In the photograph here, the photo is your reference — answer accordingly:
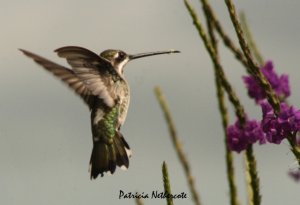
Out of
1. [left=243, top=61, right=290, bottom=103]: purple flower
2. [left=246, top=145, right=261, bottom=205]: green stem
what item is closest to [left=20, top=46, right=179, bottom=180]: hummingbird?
[left=243, top=61, right=290, bottom=103]: purple flower

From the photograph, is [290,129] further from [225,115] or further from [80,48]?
[80,48]

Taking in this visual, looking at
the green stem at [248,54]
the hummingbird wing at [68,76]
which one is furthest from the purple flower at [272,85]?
the green stem at [248,54]

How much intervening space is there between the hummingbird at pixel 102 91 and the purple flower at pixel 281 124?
978mm

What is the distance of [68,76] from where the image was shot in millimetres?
4500

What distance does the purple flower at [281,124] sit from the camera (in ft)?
11.5

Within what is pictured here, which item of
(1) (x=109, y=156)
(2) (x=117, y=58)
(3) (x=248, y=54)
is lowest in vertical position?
(3) (x=248, y=54)

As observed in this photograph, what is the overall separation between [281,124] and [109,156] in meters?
2.31

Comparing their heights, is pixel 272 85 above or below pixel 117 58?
below

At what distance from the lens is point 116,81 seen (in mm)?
4879

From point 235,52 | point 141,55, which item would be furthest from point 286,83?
point 235,52

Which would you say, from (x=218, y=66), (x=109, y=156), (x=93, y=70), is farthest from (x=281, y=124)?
(x=109, y=156)

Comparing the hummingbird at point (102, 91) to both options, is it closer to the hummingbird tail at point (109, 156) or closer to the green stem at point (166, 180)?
the hummingbird tail at point (109, 156)

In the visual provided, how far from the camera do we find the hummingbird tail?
5.26 metres

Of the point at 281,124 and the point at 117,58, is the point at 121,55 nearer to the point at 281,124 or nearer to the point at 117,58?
the point at 117,58
